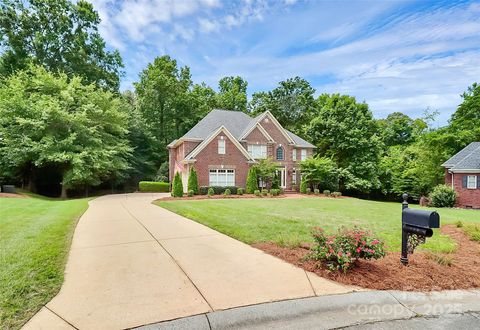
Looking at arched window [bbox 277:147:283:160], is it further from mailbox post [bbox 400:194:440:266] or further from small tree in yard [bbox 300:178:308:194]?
mailbox post [bbox 400:194:440:266]

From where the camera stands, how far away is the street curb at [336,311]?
2891 mm

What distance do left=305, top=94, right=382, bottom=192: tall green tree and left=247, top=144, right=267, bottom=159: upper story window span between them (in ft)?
26.3

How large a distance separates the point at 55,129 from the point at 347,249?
83.7ft

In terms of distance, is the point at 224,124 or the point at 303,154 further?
the point at 303,154

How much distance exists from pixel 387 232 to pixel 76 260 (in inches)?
310

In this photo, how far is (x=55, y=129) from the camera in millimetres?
22547

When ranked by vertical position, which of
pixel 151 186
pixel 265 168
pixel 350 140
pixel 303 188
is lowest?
pixel 303 188

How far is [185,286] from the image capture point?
3861 millimetres

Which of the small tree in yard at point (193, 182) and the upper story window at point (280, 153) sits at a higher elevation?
the upper story window at point (280, 153)

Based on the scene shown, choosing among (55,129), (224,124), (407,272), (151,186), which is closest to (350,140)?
(224,124)

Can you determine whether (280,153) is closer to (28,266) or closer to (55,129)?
(55,129)

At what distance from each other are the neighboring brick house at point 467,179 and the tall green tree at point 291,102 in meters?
23.1

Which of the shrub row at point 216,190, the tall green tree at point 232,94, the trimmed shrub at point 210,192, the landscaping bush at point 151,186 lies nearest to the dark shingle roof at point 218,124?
the shrub row at point 216,190

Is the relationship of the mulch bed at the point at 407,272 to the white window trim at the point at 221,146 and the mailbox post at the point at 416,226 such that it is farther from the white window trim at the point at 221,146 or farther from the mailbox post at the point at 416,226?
the white window trim at the point at 221,146
